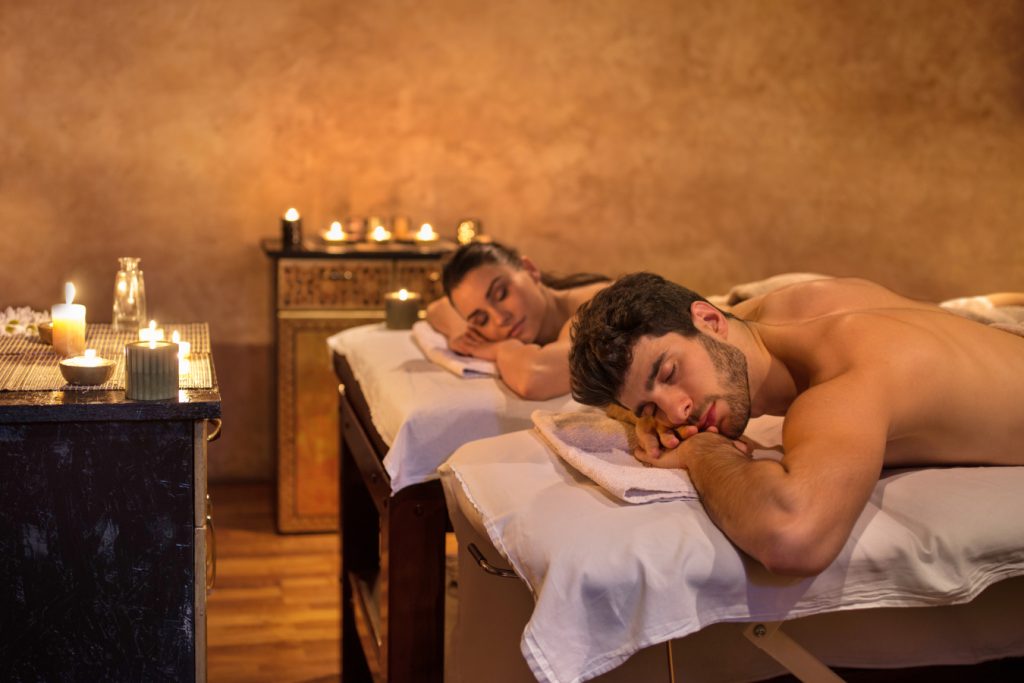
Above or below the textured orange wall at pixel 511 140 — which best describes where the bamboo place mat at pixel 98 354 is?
below

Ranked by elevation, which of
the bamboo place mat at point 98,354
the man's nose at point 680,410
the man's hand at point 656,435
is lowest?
the bamboo place mat at point 98,354

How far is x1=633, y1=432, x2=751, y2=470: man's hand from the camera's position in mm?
1530

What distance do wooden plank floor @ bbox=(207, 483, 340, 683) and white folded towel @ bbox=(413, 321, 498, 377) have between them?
83 centimetres

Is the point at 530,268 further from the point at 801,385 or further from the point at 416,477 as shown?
the point at 801,385

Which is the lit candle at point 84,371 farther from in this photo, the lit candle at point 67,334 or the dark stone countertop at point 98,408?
the lit candle at point 67,334

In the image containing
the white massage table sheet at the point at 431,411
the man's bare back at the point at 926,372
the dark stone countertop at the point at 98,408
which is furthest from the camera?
the white massage table sheet at the point at 431,411

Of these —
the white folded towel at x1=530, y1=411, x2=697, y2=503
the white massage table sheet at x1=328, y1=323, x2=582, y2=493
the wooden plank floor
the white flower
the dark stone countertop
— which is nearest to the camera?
the white folded towel at x1=530, y1=411, x2=697, y2=503

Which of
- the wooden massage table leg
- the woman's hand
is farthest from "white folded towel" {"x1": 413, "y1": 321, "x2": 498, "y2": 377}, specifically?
the wooden massage table leg

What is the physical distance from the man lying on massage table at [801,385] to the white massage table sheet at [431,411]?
0.42 m

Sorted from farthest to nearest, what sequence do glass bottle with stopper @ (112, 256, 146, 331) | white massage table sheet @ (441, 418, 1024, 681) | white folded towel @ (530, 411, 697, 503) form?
glass bottle with stopper @ (112, 256, 146, 331) < white folded towel @ (530, 411, 697, 503) < white massage table sheet @ (441, 418, 1024, 681)

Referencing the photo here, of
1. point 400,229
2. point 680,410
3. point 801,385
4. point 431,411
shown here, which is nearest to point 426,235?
point 400,229

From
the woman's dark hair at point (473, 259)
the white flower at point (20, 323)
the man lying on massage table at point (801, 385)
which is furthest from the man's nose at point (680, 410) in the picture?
the white flower at point (20, 323)

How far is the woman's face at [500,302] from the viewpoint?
8.41 feet

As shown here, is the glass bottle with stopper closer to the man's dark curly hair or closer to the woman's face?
the woman's face
